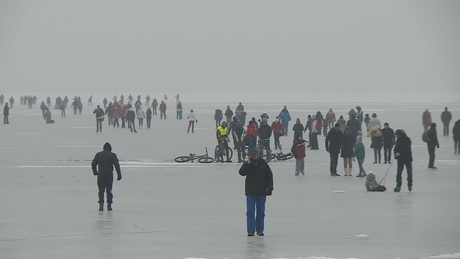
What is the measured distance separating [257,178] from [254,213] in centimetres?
48

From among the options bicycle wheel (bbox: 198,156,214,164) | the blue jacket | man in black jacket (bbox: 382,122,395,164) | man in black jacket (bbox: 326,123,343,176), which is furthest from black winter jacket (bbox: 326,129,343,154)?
bicycle wheel (bbox: 198,156,214,164)

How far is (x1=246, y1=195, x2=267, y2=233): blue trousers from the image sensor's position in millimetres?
12141

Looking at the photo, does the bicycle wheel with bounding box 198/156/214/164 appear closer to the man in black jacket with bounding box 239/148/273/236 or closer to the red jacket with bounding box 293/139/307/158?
the red jacket with bounding box 293/139/307/158

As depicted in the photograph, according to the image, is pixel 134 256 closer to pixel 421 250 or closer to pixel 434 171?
pixel 421 250

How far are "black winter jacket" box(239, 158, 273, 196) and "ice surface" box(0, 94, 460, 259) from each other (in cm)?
62

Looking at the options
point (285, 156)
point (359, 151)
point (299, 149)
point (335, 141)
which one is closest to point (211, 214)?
point (359, 151)

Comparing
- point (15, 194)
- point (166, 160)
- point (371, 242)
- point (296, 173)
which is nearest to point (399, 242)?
point (371, 242)

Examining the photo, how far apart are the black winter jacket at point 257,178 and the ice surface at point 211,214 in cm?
62

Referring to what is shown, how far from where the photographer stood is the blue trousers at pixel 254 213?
478 inches

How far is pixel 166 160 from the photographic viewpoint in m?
26.4

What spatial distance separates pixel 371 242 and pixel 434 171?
11.8 metres

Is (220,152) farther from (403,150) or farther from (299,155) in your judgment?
(403,150)

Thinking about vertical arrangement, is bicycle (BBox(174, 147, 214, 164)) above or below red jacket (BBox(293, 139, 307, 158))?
below

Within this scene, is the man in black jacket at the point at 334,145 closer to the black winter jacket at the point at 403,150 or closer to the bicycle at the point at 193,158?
the black winter jacket at the point at 403,150
